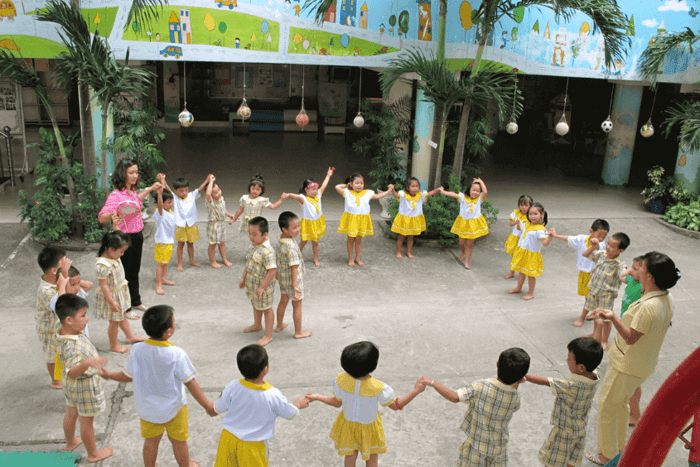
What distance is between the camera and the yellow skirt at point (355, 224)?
8156 mm

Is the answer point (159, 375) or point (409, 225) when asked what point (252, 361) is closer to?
point (159, 375)

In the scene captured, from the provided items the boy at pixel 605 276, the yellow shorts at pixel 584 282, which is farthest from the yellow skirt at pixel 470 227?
the boy at pixel 605 276

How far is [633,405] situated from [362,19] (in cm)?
656

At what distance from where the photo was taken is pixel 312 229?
312 inches

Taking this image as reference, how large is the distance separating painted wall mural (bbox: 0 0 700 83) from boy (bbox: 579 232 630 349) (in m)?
4.39

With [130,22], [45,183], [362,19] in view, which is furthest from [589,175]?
[45,183]

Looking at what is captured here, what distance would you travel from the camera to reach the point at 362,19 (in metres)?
9.12

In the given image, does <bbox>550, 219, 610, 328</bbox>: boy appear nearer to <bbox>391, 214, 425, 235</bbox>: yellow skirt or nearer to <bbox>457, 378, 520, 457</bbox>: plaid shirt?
<bbox>391, 214, 425, 235</bbox>: yellow skirt

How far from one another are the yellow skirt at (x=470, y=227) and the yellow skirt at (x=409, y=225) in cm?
46

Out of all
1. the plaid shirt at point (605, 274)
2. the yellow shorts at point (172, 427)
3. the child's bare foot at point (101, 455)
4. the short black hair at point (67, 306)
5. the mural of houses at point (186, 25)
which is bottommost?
the child's bare foot at point (101, 455)

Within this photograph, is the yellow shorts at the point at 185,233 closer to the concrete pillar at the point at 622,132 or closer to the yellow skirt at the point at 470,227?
the yellow skirt at the point at 470,227

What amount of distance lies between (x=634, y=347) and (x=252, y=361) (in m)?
2.58

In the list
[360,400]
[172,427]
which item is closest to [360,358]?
[360,400]

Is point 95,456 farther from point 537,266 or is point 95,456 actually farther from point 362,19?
point 362,19
